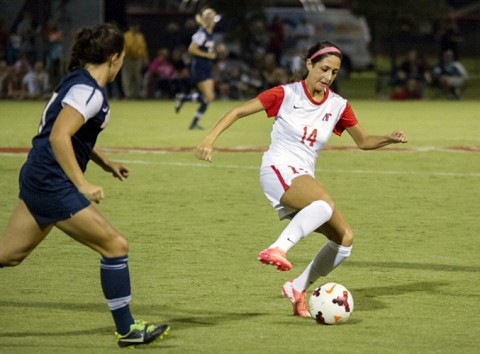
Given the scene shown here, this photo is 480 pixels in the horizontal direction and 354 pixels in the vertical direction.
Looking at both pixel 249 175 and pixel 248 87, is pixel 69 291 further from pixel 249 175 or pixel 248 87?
pixel 248 87

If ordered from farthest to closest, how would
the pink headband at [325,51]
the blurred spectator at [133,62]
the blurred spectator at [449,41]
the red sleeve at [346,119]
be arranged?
the blurred spectator at [449,41] → the blurred spectator at [133,62] → the red sleeve at [346,119] → the pink headband at [325,51]

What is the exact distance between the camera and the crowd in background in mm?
35594

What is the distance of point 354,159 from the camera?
1895 cm

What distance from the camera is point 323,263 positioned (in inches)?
314

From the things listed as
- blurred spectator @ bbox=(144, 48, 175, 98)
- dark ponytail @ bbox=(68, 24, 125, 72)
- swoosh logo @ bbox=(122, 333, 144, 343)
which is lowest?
blurred spectator @ bbox=(144, 48, 175, 98)

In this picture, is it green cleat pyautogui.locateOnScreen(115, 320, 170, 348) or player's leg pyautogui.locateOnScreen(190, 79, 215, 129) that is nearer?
green cleat pyautogui.locateOnScreen(115, 320, 170, 348)

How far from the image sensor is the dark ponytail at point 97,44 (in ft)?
22.6

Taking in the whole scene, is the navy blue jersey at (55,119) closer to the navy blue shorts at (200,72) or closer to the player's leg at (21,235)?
the player's leg at (21,235)

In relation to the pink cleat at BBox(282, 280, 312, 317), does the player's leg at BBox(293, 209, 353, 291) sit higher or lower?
higher

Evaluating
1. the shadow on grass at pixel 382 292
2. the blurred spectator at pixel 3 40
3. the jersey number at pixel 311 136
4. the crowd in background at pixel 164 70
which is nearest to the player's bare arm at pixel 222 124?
the jersey number at pixel 311 136

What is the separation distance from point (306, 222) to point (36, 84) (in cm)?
2877

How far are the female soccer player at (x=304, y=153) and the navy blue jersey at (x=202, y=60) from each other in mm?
16122

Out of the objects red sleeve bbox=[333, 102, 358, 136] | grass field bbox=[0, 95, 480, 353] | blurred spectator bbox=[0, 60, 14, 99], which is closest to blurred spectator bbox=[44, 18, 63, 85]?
blurred spectator bbox=[0, 60, 14, 99]

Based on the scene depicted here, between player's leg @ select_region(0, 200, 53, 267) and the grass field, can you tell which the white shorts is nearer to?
the grass field
